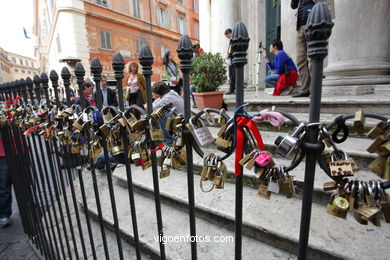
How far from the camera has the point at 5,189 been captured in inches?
117

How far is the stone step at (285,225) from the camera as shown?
1.45 m

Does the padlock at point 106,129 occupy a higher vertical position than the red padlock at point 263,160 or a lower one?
higher

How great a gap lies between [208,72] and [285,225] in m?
3.08

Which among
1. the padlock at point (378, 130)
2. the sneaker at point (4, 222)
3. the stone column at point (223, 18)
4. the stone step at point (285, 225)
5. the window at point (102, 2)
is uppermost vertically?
the window at point (102, 2)

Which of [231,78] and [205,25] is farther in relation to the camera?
[205,25]

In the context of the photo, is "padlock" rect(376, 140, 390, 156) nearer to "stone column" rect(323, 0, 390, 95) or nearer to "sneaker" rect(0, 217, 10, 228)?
"stone column" rect(323, 0, 390, 95)

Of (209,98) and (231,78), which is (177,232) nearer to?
(209,98)

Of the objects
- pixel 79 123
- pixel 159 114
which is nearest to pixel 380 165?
pixel 159 114

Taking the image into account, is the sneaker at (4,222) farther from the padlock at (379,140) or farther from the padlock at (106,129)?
the padlock at (379,140)

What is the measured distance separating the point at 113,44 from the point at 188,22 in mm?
12493

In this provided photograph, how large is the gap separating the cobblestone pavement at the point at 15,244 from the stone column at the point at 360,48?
4.75 meters

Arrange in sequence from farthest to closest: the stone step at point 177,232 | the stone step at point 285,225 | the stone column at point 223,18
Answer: the stone column at point 223,18 → the stone step at point 177,232 → the stone step at point 285,225

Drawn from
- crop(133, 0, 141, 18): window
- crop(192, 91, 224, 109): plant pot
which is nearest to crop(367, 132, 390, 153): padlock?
crop(192, 91, 224, 109): plant pot

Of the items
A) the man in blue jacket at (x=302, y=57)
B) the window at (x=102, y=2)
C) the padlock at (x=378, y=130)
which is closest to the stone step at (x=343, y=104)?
the man in blue jacket at (x=302, y=57)
